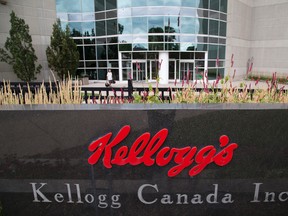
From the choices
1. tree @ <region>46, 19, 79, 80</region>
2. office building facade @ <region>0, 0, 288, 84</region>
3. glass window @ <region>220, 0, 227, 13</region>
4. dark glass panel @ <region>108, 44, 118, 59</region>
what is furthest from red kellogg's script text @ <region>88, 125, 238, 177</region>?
glass window @ <region>220, 0, 227, 13</region>

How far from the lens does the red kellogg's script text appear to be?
8.85ft

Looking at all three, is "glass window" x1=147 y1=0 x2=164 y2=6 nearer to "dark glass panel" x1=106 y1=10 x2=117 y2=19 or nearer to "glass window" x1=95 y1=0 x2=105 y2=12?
"dark glass panel" x1=106 y1=10 x2=117 y2=19

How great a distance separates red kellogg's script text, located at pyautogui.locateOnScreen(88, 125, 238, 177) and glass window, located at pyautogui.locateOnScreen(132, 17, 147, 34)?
904 inches

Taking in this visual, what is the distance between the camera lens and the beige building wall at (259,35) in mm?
28087

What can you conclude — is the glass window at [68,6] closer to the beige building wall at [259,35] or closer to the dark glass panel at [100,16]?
the dark glass panel at [100,16]

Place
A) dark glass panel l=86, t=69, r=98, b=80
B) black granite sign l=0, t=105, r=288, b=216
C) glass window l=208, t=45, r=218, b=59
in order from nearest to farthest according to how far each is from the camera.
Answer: black granite sign l=0, t=105, r=288, b=216
glass window l=208, t=45, r=218, b=59
dark glass panel l=86, t=69, r=98, b=80

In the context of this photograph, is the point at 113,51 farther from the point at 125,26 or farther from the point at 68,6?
the point at 68,6

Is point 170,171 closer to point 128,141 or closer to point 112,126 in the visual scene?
point 128,141

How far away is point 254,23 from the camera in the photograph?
31469 mm

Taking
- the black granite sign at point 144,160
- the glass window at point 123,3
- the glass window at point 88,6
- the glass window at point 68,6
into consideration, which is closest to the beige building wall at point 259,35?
the glass window at point 123,3

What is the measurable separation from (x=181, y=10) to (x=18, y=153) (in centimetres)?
2442

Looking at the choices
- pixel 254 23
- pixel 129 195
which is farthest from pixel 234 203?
pixel 254 23

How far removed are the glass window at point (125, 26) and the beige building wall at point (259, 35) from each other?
506 inches

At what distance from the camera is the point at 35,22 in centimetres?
2091
